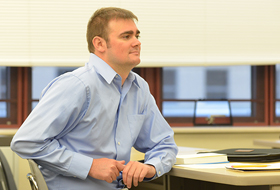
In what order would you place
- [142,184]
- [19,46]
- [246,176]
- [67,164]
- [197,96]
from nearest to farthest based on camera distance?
1. [246,176]
2. [67,164]
3. [142,184]
4. [19,46]
5. [197,96]

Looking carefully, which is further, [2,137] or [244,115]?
[244,115]

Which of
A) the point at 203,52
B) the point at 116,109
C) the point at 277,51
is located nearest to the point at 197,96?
the point at 203,52

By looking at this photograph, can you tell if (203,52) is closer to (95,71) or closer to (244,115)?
(244,115)

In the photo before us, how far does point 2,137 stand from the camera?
3.08 meters

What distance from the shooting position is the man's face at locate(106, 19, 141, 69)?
4.82 ft

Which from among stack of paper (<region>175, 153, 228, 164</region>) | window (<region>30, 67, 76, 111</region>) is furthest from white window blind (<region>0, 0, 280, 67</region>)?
stack of paper (<region>175, 153, 228, 164</region>)

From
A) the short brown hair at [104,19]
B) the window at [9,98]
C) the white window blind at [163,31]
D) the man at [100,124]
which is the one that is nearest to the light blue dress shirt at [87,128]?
the man at [100,124]

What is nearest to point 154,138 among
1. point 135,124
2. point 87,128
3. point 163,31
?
point 135,124

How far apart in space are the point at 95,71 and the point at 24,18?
250 centimetres

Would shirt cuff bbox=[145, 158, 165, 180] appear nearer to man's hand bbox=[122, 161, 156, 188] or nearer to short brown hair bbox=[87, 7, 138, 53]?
man's hand bbox=[122, 161, 156, 188]

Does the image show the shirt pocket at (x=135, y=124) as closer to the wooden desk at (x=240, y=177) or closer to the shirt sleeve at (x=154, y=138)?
the shirt sleeve at (x=154, y=138)

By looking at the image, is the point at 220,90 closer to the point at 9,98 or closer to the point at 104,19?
the point at 9,98

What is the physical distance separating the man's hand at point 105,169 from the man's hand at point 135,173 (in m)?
0.03

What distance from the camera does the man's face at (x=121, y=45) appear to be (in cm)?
147
